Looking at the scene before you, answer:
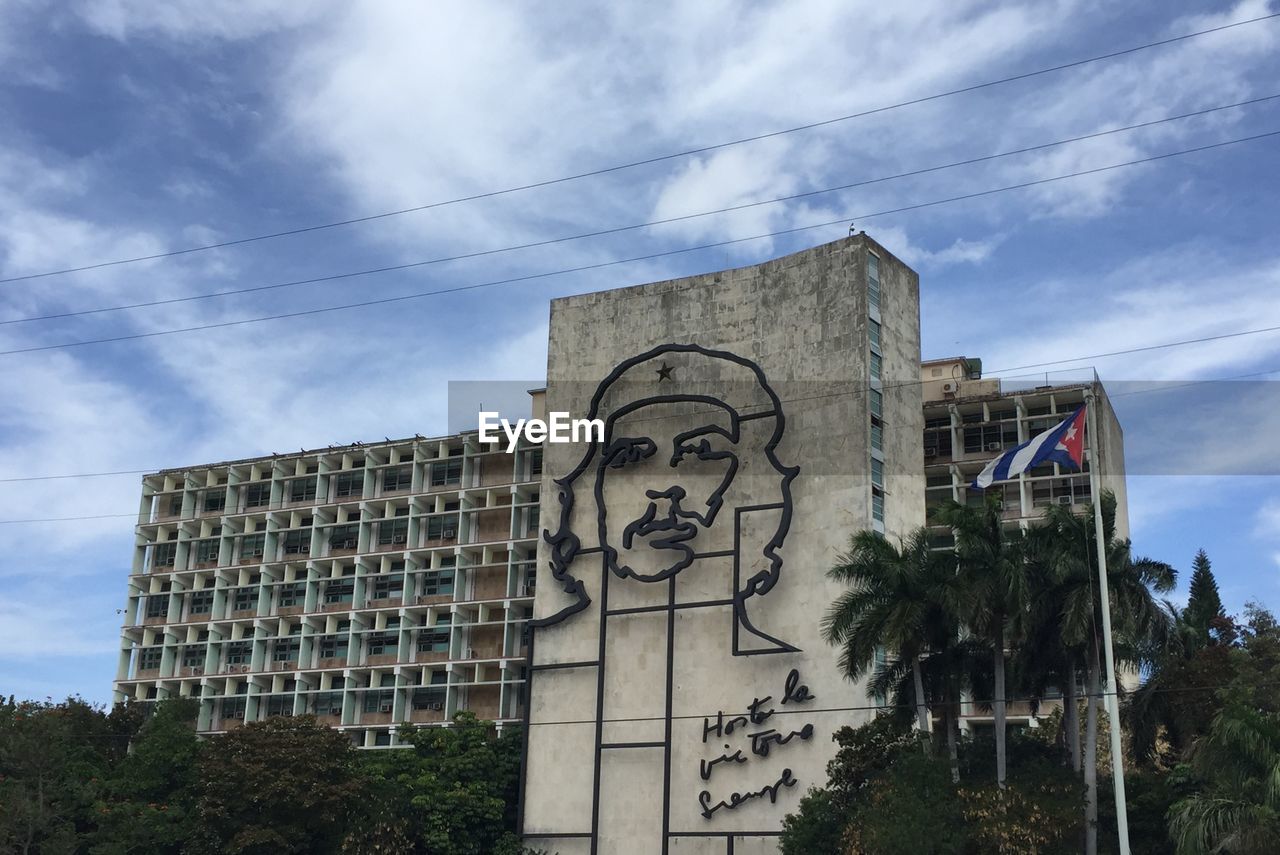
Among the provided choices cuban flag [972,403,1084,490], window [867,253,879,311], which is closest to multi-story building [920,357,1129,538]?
window [867,253,879,311]

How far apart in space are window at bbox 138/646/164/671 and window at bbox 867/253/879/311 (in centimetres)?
6113

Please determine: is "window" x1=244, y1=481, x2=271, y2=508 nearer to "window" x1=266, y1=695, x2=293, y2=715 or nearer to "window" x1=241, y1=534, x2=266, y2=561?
"window" x1=241, y1=534, x2=266, y2=561

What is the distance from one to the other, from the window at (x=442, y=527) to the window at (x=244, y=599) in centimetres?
1395

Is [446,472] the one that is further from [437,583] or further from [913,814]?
[913,814]

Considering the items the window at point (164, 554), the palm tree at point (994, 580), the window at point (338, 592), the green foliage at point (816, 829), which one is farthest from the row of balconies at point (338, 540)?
the palm tree at point (994, 580)

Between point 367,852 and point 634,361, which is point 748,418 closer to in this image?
point 634,361

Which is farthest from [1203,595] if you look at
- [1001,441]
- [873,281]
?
[873,281]

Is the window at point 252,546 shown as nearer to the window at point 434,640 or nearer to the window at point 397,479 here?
the window at point 397,479

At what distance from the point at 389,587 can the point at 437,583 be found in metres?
3.78

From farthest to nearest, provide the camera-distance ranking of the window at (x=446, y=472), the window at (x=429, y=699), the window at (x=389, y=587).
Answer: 1. the window at (x=446, y=472)
2. the window at (x=389, y=587)
3. the window at (x=429, y=699)

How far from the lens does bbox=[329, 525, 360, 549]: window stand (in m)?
103

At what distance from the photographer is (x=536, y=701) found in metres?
71.3

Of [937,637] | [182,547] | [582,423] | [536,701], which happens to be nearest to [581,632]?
[536,701]

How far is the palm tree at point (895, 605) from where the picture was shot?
5084 centimetres
